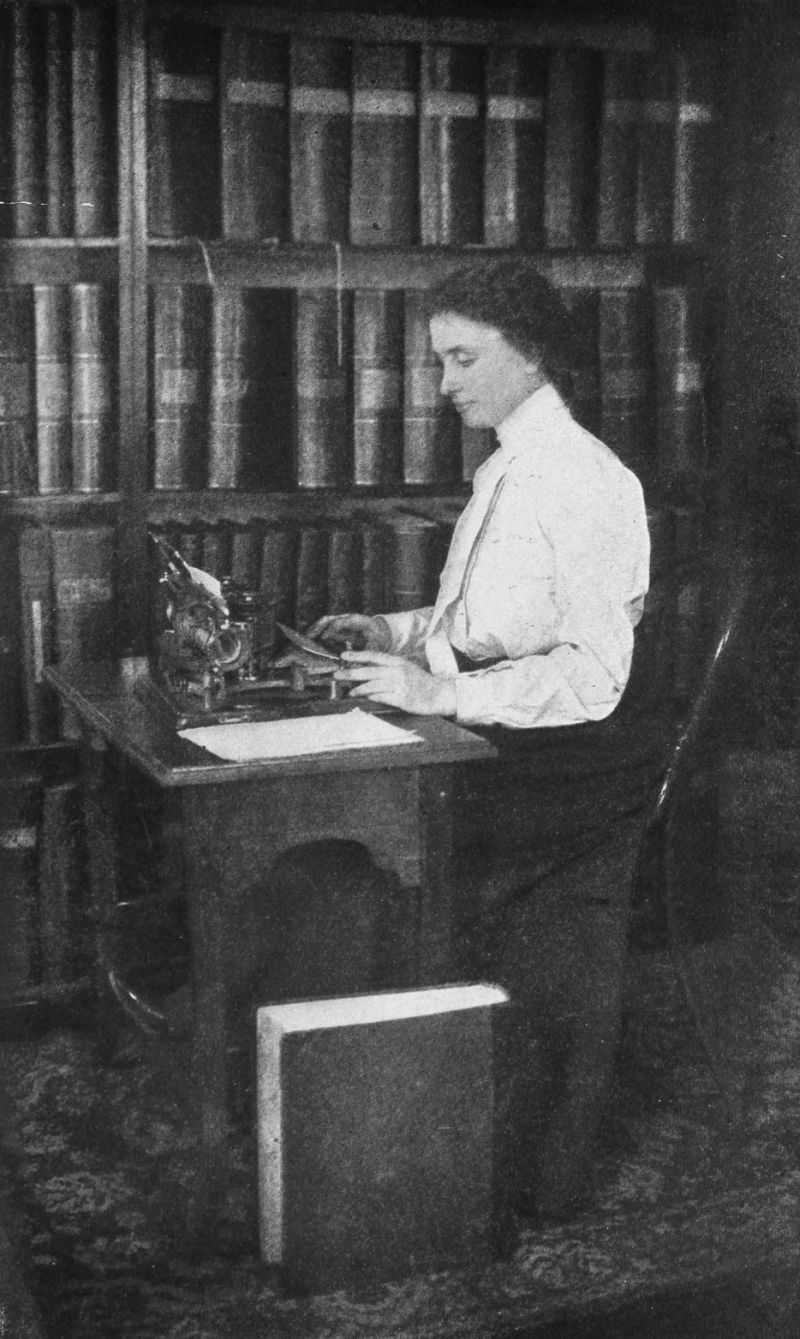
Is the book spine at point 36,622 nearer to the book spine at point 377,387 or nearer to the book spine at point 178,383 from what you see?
the book spine at point 178,383

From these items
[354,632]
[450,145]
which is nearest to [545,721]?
[354,632]

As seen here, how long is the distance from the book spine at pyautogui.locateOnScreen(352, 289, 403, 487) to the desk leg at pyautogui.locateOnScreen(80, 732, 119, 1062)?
2.59ft

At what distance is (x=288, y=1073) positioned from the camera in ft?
6.79

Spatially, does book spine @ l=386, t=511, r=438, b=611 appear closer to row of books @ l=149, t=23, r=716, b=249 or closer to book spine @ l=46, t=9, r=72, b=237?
row of books @ l=149, t=23, r=716, b=249

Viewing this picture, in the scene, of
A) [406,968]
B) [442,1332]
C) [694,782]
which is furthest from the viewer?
[694,782]

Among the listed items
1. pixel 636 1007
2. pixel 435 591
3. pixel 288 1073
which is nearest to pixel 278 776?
pixel 288 1073

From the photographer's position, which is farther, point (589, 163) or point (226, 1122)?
point (589, 163)

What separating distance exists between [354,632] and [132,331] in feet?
2.31

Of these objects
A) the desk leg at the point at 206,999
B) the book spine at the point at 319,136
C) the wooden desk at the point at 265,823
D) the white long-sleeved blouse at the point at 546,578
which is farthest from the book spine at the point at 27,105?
the desk leg at the point at 206,999

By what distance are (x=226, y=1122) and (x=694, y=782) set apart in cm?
154

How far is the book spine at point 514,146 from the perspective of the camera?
2979 mm

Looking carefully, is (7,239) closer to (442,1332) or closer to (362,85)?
(362,85)

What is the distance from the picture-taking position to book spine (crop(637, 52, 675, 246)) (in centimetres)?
310

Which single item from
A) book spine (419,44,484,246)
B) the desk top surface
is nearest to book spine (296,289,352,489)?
book spine (419,44,484,246)
